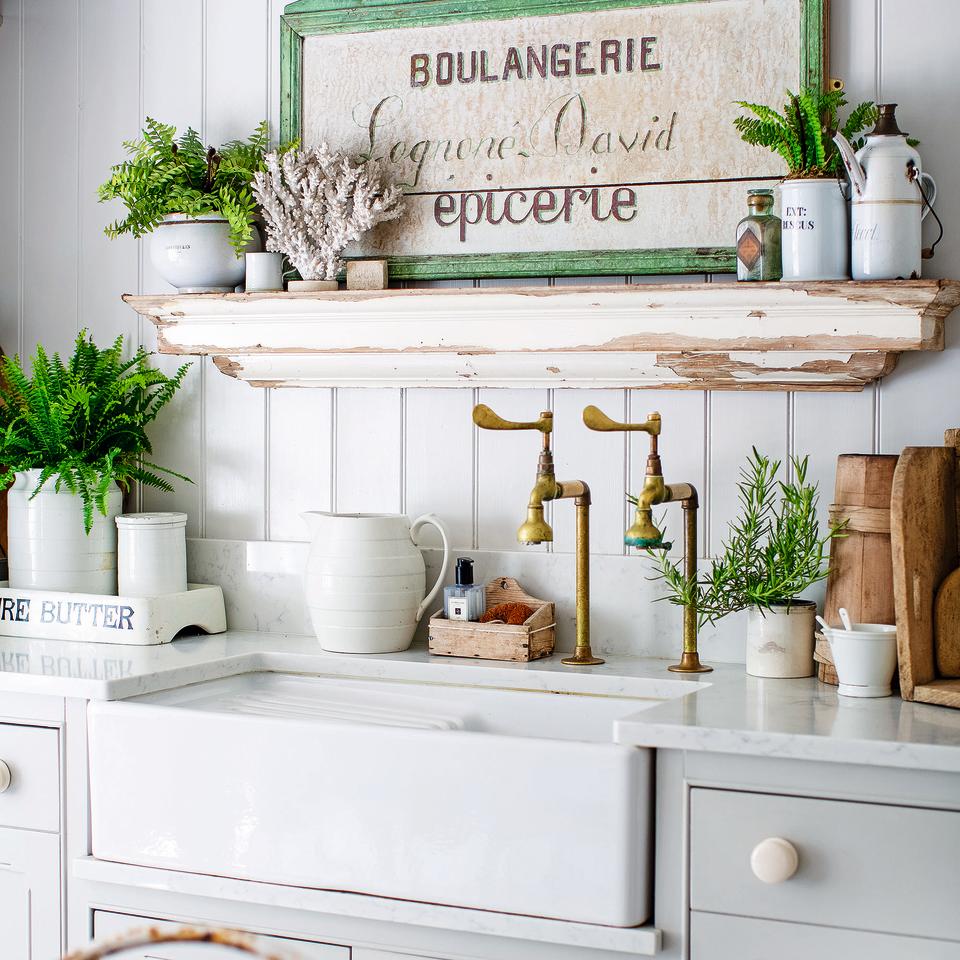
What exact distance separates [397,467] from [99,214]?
30.7 inches

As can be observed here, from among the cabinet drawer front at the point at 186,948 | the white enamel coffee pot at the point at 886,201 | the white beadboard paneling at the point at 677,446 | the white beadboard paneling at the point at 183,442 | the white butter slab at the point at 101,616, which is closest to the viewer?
the cabinet drawer front at the point at 186,948

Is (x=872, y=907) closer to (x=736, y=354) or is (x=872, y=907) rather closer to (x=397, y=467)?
(x=736, y=354)

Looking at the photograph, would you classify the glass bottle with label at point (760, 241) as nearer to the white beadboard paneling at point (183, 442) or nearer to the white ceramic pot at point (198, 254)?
the white ceramic pot at point (198, 254)

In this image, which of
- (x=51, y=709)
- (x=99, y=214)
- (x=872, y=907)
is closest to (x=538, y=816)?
(x=872, y=907)

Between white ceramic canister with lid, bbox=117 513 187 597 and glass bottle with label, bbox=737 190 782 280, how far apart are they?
1069 mm

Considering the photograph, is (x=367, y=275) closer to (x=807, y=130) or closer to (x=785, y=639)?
(x=807, y=130)

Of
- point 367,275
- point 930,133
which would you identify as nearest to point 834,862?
point 930,133

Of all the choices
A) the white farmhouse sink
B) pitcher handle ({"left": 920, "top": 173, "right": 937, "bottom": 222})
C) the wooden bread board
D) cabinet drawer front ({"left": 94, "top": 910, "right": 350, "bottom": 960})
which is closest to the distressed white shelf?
pitcher handle ({"left": 920, "top": 173, "right": 937, "bottom": 222})

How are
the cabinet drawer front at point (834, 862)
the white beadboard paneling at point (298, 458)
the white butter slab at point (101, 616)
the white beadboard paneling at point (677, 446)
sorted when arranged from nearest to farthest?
the cabinet drawer front at point (834, 862) < the white beadboard paneling at point (677, 446) < the white butter slab at point (101, 616) < the white beadboard paneling at point (298, 458)

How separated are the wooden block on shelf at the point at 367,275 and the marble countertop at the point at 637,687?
604 mm

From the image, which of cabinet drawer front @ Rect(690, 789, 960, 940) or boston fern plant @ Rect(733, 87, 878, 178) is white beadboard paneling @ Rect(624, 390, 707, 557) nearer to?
boston fern plant @ Rect(733, 87, 878, 178)

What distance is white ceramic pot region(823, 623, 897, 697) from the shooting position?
1.66 metres

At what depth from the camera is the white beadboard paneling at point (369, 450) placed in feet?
7.18

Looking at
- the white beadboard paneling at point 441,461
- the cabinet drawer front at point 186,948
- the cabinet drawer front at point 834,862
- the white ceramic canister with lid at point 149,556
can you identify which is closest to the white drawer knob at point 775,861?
the cabinet drawer front at point 834,862
